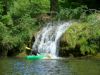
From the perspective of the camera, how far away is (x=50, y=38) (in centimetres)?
3866

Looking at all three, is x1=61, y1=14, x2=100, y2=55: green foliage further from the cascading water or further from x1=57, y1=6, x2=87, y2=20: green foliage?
x1=57, y1=6, x2=87, y2=20: green foliage

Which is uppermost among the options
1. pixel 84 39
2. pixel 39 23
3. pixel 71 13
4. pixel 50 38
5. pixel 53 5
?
pixel 53 5

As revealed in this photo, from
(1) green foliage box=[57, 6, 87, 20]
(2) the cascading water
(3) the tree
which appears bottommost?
(2) the cascading water

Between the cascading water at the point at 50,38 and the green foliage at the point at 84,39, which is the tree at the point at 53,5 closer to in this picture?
the cascading water at the point at 50,38

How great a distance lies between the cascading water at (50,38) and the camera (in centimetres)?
3756

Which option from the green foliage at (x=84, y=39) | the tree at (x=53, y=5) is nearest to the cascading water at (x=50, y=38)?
the green foliage at (x=84, y=39)

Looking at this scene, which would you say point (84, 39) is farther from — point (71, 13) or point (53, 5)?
point (53, 5)

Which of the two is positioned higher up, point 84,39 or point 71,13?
point 71,13

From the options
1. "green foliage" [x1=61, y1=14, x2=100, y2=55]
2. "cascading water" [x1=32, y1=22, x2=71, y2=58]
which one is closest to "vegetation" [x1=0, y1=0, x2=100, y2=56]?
"green foliage" [x1=61, y1=14, x2=100, y2=55]

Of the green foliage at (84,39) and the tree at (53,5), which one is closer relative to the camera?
the green foliage at (84,39)

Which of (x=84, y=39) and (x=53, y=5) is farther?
(x=53, y=5)

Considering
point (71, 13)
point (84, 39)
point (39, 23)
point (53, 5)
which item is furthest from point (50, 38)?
point (53, 5)

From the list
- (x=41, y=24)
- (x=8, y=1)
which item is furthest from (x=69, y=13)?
(x=8, y=1)

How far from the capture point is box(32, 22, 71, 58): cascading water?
37.6 meters
